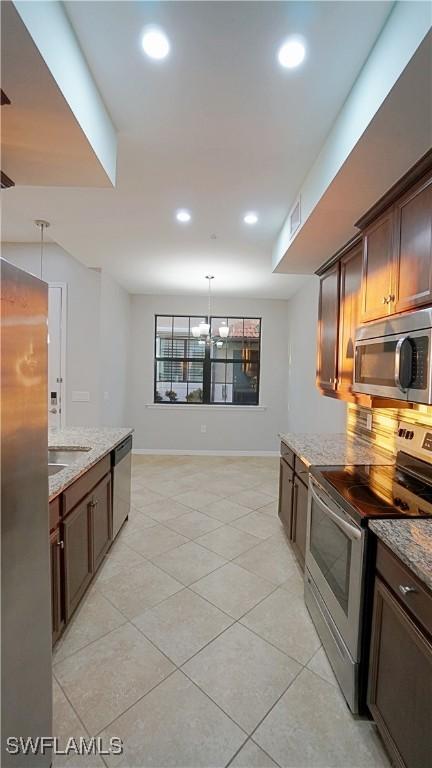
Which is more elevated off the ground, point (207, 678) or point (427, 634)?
point (427, 634)

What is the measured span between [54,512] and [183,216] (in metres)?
2.38

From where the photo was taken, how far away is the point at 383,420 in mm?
2527

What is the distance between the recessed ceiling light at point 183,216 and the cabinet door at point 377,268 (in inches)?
54.7

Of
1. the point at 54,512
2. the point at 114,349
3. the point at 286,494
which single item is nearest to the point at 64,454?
the point at 54,512

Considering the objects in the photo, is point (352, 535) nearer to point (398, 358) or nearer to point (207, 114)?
point (398, 358)

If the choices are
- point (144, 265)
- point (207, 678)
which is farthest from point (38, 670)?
point (144, 265)

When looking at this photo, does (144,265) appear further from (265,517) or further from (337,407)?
(265,517)

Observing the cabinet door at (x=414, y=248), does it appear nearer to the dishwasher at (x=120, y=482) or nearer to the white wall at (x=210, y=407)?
the dishwasher at (x=120, y=482)

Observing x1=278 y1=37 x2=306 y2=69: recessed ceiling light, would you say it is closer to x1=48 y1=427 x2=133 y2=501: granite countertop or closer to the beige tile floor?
x1=48 y1=427 x2=133 y2=501: granite countertop

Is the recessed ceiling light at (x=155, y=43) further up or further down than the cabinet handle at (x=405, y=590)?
further up

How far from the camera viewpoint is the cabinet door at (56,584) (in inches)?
65.1

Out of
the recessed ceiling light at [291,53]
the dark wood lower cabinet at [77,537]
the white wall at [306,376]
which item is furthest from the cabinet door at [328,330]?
the dark wood lower cabinet at [77,537]

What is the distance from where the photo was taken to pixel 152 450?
5879 mm

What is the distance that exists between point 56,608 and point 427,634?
1.62 metres
